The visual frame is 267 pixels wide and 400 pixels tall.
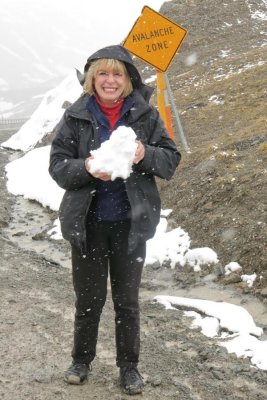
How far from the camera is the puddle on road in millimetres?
5855

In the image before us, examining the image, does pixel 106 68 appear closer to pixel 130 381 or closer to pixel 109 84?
pixel 109 84

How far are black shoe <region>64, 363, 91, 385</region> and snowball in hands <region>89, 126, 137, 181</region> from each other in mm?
1532

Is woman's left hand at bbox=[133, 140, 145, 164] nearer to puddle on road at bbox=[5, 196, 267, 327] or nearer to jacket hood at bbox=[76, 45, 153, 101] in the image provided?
jacket hood at bbox=[76, 45, 153, 101]

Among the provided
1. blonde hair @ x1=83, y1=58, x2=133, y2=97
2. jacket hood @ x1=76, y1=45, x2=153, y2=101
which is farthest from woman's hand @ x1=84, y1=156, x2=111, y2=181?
jacket hood @ x1=76, y1=45, x2=153, y2=101

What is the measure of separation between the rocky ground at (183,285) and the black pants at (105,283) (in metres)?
0.40

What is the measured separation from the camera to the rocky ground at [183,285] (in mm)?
4000

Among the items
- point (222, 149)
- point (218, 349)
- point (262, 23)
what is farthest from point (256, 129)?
point (262, 23)

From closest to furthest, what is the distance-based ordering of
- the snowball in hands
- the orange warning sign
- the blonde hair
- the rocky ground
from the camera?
1. the snowball in hands
2. the blonde hair
3. the rocky ground
4. the orange warning sign

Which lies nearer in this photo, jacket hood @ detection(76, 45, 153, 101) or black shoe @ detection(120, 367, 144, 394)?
jacket hood @ detection(76, 45, 153, 101)

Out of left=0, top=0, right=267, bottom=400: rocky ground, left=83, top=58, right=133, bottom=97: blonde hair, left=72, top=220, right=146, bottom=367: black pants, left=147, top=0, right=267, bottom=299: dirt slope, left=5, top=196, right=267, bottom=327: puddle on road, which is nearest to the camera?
left=83, top=58, right=133, bottom=97: blonde hair

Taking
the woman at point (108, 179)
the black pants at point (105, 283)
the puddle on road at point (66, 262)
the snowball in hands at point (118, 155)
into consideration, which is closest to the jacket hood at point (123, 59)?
the woman at point (108, 179)

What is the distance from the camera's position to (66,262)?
7719mm

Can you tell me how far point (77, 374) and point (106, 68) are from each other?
7.01ft

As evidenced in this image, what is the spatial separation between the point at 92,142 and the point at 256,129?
771 centimetres
